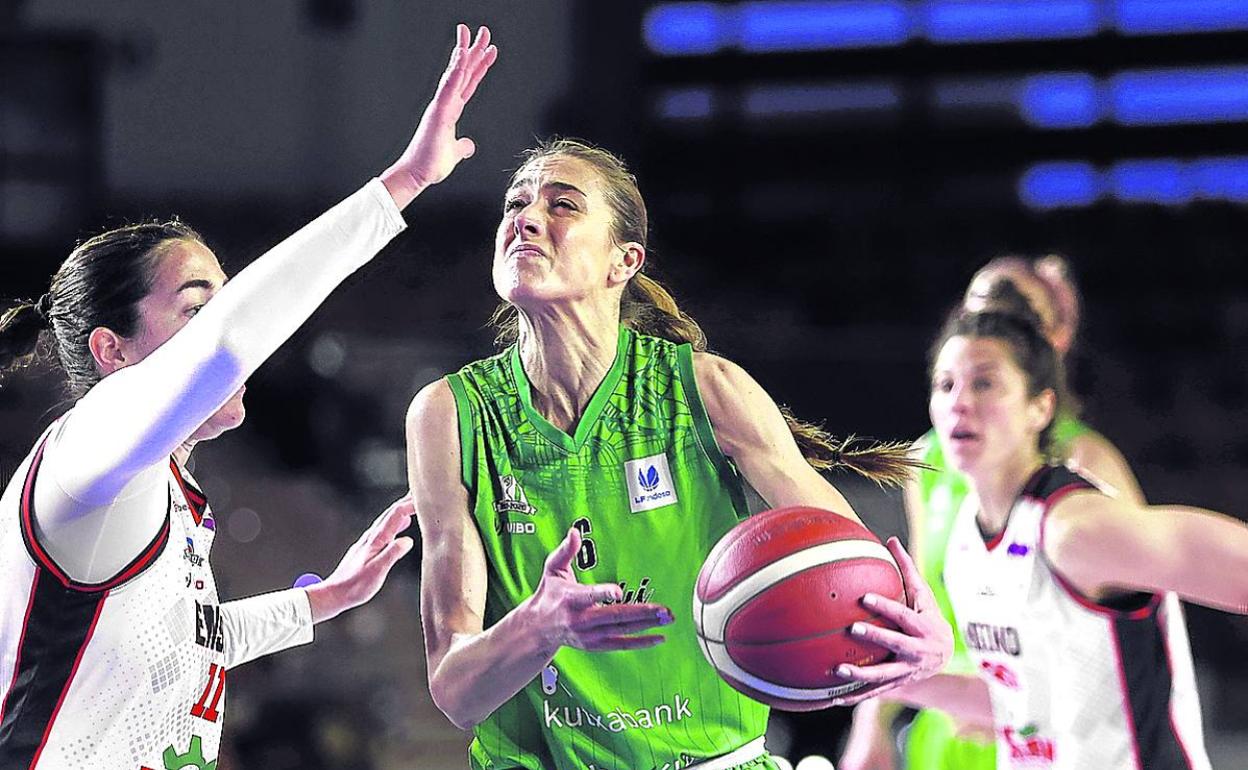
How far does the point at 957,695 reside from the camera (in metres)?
2.60

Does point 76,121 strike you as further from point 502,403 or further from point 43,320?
point 502,403

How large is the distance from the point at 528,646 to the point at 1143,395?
1745 mm

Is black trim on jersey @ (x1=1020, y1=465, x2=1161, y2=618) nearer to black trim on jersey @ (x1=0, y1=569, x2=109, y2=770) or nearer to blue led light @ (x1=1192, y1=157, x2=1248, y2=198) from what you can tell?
blue led light @ (x1=1192, y1=157, x2=1248, y2=198)

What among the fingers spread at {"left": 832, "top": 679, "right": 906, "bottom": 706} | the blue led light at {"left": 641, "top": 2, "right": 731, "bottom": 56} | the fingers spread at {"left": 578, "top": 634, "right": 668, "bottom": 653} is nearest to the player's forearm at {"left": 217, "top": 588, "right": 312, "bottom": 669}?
the fingers spread at {"left": 578, "top": 634, "right": 668, "bottom": 653}

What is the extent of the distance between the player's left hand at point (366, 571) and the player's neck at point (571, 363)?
309 millimetres

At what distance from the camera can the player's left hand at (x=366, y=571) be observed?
2.50 metres

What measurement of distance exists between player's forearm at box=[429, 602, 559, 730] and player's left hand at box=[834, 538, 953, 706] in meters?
0.46

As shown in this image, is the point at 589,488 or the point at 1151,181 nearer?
the point at 589,488

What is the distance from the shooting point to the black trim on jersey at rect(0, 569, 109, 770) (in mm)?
1893

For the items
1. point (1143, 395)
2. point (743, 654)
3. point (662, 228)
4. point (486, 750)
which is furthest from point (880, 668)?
point (1143, 395)

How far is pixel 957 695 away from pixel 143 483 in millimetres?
1490

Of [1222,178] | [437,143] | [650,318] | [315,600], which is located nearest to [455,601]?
[315,600]

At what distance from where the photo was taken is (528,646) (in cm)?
217

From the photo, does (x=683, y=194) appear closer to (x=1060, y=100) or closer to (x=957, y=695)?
(x=1060, y=100)
